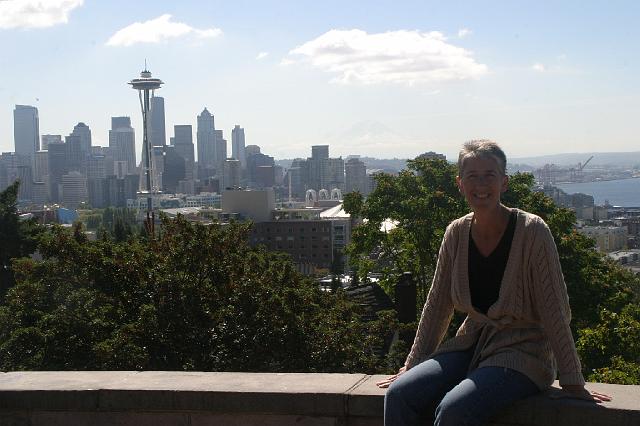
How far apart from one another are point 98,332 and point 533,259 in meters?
8.01

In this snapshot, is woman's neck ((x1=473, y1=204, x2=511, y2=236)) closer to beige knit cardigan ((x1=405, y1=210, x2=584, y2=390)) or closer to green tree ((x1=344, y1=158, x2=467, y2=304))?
beige knit cardigan ((x1=405, y1=210, x2=584, y2=390))

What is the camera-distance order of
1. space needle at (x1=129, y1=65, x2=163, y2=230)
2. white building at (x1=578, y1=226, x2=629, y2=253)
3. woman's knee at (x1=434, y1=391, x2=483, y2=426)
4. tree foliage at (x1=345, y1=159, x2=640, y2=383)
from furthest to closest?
space needle at (x1=129, y1=65, x2=163, y2=230) < white building at (x1=578, y1=226, x2=629, y2=253) < tree foliage at (x1=345, y1=159, x2=640, y2=383) < woman's knee at (x1=434, y1=391, x2=483, y2=426)

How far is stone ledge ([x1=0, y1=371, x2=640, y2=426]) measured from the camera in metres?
3.53

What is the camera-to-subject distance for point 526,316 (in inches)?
135

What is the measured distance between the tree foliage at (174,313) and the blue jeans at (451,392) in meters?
6.21

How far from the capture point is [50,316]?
10.8 metres

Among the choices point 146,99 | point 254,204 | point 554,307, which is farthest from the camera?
point 146,99

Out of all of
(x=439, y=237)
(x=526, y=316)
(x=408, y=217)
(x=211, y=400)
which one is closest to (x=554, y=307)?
(x=526, y=316)

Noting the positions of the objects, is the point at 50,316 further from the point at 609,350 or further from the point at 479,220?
the point at 609,350

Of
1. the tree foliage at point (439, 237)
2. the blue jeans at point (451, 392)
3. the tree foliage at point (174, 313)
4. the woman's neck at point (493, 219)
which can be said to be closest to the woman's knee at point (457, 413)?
the blue jeans at point (451, 392)

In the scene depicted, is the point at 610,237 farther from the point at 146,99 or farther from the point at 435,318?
the point at 435,318

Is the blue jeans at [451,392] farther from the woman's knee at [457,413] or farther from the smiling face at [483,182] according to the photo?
the smiling face at [483,182]

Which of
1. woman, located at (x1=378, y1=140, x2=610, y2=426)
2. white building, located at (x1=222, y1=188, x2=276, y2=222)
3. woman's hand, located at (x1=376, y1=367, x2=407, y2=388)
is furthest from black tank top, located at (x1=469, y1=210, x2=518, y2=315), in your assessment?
white building, located at (x1=222, y1=188, x2=276, y2=222)

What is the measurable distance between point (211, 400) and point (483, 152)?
1.44m
